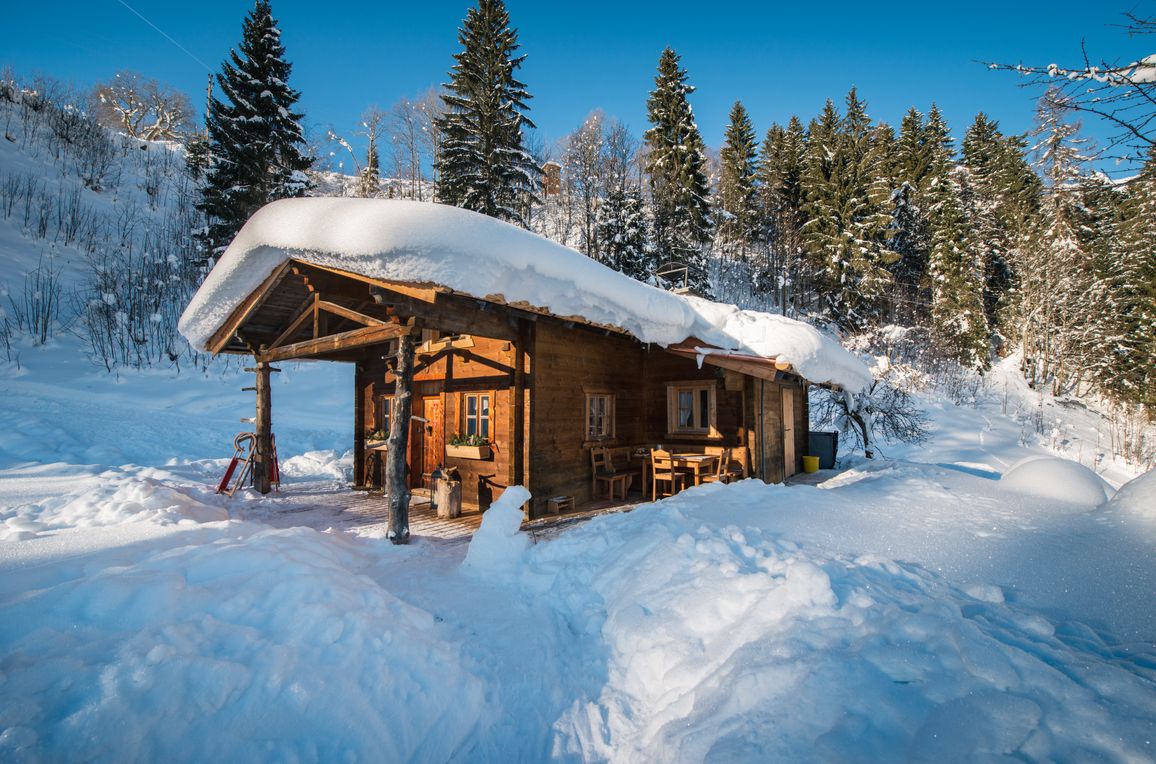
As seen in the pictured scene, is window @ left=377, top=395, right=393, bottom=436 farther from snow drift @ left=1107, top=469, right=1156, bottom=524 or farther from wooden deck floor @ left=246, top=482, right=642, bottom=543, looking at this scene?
snow drift @ left=1107, top=469, right=1156, bottom=524

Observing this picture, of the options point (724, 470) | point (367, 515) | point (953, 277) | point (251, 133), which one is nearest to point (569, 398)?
point (724, 470)

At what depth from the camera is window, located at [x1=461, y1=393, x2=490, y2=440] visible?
8.43 metres

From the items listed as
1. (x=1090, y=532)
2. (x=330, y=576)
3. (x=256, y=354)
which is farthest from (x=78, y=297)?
(x=1090, y=532)

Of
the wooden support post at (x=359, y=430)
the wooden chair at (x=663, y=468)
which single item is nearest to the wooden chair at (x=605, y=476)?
Result: the wooden chair at (x=663, y=468)

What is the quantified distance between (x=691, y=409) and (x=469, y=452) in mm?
4812

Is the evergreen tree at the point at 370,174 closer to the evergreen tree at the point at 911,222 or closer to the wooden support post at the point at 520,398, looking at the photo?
the wooden support post at the point at 520,398

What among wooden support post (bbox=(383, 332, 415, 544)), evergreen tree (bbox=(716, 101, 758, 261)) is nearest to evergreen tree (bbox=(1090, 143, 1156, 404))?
evergreen tree (bbox=(716, 101, 758, 261))

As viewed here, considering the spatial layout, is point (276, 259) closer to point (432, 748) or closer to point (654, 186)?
point (432, 748)

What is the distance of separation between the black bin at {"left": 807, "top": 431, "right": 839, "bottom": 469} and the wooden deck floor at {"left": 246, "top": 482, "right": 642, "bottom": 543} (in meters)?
7.55

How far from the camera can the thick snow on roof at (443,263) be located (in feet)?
17.1

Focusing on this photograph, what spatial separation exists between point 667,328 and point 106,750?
26.6 feet

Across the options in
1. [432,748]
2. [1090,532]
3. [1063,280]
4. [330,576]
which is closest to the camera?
[432,748]

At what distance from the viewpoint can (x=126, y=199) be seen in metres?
23.5

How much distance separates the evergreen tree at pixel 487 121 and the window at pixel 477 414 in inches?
512
